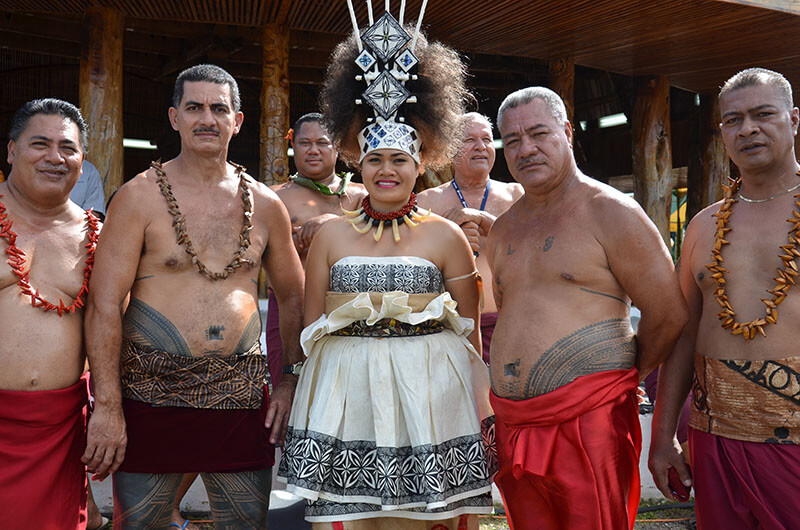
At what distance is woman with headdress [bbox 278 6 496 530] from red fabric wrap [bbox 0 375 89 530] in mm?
869

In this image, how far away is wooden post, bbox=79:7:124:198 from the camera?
617 cm

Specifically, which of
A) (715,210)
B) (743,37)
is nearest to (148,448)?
(715,210)

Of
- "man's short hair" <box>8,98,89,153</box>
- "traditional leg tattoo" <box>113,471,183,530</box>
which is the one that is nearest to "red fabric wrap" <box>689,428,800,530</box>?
"traditional leg tattoo" <box>113,471,183,530</box>

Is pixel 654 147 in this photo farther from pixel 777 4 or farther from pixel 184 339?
pixel 184 339

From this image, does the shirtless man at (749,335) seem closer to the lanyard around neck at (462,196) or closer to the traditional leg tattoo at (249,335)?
the traditional leg tattoo at (249,335)

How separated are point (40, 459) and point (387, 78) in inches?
81.4

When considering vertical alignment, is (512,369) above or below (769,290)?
below

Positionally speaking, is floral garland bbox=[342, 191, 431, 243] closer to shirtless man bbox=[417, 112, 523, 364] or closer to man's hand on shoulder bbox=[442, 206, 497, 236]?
man's hand on shoulder bbox=[442, 206, 497, 236]

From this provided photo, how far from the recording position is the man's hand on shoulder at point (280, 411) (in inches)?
118

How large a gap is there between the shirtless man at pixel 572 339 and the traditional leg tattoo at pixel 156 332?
1275mm

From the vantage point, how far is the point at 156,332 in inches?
112

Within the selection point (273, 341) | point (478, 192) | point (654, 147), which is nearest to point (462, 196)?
point (478, 192)

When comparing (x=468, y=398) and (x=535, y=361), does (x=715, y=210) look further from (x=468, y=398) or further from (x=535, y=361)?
(x=468, y=398)

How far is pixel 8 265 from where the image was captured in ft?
9.16
